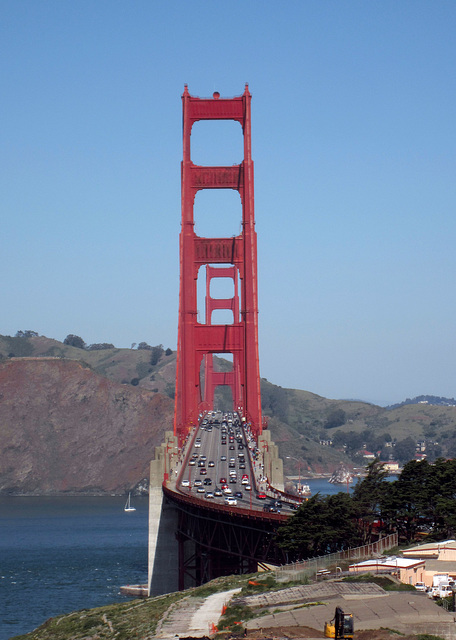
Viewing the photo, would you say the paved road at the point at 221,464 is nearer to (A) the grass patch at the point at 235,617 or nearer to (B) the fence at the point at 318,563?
(B) the fence at the point at 318,563

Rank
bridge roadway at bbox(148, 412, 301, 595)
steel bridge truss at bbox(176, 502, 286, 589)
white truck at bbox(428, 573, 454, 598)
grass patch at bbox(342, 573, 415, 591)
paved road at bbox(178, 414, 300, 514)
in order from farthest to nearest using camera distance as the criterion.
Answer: paved road at bbox(178, 414, 300, 514) → bridge roadway at bbox(148, 412, 301, 595) → steel bridge truss at bbox(176, 502, 286, 589) → grass patch at bbox(342, 573, 415, 591) → white truck at bbox(428, 573, 454, 598)

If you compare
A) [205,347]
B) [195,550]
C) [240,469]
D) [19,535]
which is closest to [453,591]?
[195,550]

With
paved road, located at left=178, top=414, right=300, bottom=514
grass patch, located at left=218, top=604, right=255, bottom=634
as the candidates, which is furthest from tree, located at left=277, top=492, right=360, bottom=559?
grass patch, located at left=218, top=604, right=255, bottom=634

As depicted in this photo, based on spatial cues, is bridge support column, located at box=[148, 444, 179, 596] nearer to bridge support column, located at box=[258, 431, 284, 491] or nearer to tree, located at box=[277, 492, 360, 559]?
bridge support column, located at box=[258, 431, 284, 491]

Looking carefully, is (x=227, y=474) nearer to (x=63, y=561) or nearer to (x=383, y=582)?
(x=63, y=561)

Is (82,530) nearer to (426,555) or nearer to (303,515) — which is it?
(303,515)

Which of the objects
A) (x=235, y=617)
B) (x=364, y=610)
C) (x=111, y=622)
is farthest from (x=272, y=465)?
(x=364, y=610)
